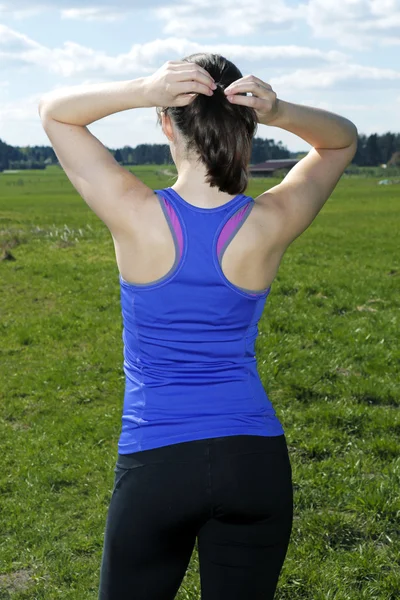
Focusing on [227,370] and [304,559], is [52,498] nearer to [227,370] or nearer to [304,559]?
[304,559]

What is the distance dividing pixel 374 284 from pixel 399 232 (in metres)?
13.1

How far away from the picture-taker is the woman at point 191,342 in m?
2.43

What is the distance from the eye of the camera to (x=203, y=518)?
8.13 ft

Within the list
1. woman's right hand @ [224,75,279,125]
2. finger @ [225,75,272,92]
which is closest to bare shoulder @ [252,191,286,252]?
woman's right hand @ [224,75,279,125]

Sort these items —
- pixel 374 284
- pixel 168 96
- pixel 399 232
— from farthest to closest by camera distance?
pixel 399 232 → pixel 374 284 → pixel 168 96

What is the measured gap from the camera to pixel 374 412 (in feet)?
26.6

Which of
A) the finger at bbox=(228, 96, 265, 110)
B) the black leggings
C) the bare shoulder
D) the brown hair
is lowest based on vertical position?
the black leggings

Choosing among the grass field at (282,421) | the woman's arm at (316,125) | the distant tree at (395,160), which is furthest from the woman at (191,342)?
the distant tree at (395,160)

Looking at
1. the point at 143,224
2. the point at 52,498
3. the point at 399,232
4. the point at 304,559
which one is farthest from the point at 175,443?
the point at 399,232

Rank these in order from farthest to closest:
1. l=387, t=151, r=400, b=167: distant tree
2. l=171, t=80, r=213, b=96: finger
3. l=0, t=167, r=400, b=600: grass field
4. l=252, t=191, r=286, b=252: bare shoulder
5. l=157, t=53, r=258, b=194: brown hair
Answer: l=387, t=151, r=400, b=167: distant tree, l=0, t=167, r=400, b=600: grass field, l=252, t=191, r=286, b=252: bare shoulder, l=157, t=53, r=258, b=194: brown hair, l=171, t=80, r=213, b=96: finger

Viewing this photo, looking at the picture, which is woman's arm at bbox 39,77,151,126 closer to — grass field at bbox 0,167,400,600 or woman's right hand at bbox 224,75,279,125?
woman's right hand at bbox 224,75,279,125

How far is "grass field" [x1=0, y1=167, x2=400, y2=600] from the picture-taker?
5.36m

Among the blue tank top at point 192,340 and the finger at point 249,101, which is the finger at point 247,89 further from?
the blue tank top at point 192,340

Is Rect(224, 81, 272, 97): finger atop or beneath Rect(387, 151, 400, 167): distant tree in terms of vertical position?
atop
